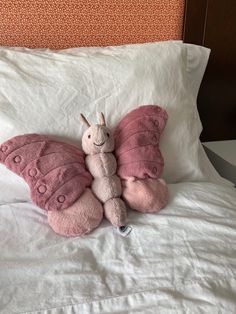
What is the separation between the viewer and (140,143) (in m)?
1.00

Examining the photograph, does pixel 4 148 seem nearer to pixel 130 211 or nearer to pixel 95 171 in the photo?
pixel 95 171

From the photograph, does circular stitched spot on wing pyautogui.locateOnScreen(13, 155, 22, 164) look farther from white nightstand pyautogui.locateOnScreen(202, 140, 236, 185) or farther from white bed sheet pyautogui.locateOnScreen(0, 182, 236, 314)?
white nightstand pyautogui.locateOnScreen(202, 140, 236, 185)

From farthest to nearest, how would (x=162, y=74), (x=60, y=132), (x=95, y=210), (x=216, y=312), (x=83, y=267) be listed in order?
(x=162, y=74), (x=60, y=132), (x=95, y=210), (x=83, y=267), (x=216, y=312)

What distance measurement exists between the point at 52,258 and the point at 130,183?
295 mm

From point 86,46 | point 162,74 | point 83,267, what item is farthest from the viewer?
point 86,46

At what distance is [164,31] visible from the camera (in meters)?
1.40

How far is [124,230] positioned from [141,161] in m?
0.19

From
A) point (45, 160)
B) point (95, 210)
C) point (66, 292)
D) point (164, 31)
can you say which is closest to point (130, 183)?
point (95, 210)

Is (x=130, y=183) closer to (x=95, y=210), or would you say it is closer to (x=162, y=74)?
(x=95, y=210)

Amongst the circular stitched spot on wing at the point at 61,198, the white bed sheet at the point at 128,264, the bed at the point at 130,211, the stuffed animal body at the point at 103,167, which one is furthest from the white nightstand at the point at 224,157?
the circular stitched spot on wing at the point at 61,198

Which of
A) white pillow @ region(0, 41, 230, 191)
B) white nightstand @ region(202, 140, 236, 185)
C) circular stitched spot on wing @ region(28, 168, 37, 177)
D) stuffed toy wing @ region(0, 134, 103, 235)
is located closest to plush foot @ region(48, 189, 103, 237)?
stuffed toy wing @ region(0, 134, 103, 235)

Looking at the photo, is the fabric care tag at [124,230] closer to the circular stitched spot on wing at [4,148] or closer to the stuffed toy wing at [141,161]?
the stuffed toy wing at [141,161]

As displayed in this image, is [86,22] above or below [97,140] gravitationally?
above

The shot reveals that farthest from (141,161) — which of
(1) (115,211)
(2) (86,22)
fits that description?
(2) (86,22)
